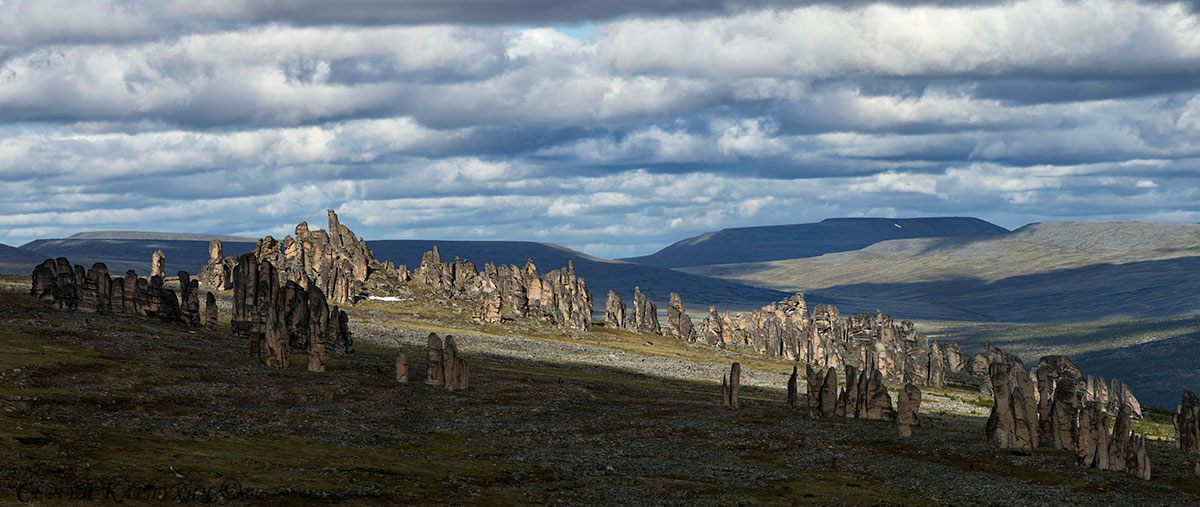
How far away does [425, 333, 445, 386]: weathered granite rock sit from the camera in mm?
129000

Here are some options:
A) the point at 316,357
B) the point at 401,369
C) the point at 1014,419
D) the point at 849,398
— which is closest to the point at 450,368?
the point at 401,369

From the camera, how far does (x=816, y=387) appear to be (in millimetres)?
128375

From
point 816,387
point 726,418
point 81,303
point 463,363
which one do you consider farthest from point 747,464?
point 81,303

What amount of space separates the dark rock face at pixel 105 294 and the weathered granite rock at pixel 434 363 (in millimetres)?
49701

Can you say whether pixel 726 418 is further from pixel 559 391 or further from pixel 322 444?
pixel 322 444

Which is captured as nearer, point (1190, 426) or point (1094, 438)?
point (1094, 438)

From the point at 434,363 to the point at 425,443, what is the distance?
39657mm

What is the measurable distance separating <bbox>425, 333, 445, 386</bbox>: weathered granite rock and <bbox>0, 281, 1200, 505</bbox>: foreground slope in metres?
3.24

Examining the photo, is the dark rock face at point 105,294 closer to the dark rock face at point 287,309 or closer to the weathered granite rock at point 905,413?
the dark rock face at point 287,309

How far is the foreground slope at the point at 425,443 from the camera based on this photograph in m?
66.8

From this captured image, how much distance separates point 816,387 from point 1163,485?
155 feet

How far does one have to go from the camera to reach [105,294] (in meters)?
156

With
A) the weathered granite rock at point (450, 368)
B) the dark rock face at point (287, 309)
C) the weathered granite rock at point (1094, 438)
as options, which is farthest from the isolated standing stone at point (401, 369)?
the weathered granite rock at point (1094, 438)

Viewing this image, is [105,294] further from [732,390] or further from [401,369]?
[732,390]
